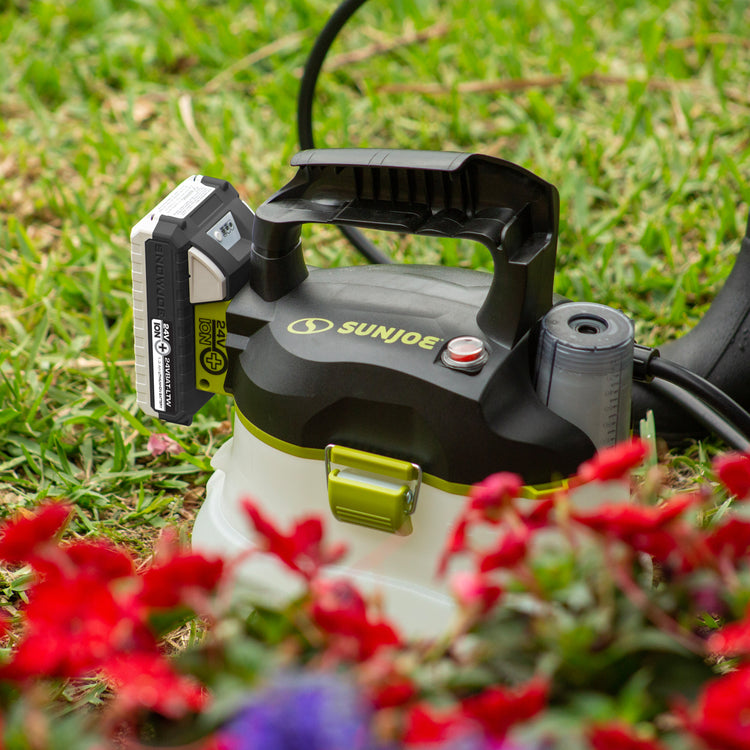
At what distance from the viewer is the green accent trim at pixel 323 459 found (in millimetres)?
816

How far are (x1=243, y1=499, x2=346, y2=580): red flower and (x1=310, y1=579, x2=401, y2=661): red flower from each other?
27 millimetres

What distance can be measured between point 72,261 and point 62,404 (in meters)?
0.33

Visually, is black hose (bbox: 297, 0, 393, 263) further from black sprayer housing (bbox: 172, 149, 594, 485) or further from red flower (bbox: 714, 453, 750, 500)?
red flower (bbox: 714, 453, 750, 500)

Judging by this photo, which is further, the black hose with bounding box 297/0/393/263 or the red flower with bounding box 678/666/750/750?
the black hose with bounding box 297/0/393/263

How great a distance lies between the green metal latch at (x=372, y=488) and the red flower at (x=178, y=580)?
0.42 metres

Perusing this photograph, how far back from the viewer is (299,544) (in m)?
0.44

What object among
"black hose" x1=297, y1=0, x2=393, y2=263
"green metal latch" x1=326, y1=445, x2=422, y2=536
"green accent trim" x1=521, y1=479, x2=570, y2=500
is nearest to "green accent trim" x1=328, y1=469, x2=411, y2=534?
"green metal latch" x1=326, y1=445, x2=422, y2=536

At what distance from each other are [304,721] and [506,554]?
12 centimetres

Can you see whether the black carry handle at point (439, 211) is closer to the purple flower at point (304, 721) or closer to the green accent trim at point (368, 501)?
the green accent trim at point (368, 501)

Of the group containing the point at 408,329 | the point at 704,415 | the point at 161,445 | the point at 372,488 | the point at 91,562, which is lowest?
the point at 161,445

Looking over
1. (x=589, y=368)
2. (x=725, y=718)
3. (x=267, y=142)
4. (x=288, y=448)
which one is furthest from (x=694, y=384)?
(x=267, y=142)

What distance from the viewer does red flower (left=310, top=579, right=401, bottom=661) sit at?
388 mm

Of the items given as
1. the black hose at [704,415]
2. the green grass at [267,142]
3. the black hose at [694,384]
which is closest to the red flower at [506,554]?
the black hose at [694,384]

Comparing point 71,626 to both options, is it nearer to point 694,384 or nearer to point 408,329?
point 408,329
